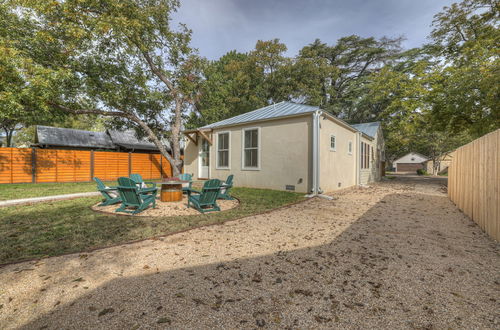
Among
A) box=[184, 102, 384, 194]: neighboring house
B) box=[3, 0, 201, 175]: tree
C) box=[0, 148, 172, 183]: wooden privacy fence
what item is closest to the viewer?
box=[184, 102, 384, 194]: neighboring house

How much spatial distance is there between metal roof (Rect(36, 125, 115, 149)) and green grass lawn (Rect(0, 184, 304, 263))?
51.8 feet

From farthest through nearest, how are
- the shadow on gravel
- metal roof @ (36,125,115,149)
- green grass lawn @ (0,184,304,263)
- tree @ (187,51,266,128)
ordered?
tree @ (187,51,266,128) < metal roof @ (36,125,115,149) < green grass lawn @ (0,184,304,263) < the shadow on gravel

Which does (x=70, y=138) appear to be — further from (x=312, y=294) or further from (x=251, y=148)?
(x=312, y=294)

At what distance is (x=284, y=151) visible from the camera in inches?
364

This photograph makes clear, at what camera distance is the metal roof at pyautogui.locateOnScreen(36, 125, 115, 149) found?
1775cm

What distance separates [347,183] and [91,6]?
16.5 meters

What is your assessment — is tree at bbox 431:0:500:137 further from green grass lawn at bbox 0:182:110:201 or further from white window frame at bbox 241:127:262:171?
green grass lawn at bbox 0:182:110:201

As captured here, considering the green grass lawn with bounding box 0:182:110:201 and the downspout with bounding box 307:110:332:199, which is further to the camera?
the downspout with bounding box 307:110:332:199

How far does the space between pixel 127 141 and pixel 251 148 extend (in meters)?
16.9

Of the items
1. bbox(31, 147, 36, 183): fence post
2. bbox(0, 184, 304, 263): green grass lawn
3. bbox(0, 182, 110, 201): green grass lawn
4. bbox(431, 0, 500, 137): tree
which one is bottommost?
bbox(0, 184, 304, 263): green grass lawn

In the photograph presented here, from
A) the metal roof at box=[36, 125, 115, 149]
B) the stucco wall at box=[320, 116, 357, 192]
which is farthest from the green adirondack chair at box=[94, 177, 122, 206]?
the metal roof at box=[36, 125, 115, 149]

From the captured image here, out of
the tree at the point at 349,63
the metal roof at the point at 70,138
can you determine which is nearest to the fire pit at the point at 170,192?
the metal roof at the point at 70,138

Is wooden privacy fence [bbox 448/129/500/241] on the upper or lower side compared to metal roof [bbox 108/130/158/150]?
lower

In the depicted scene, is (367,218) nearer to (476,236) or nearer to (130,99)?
(476,236)
